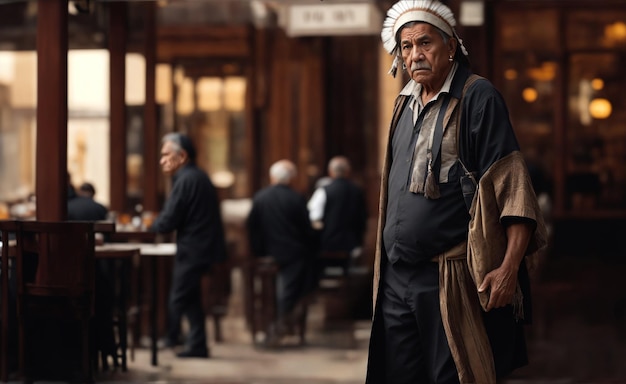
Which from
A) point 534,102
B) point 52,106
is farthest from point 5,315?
point 534,102

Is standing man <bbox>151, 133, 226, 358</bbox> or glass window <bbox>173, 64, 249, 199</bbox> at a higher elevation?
glass window <bbox>173, 64, 249, 199</bbox>

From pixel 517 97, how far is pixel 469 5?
274 inches

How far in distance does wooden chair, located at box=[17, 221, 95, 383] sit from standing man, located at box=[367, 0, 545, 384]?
3.00 meters

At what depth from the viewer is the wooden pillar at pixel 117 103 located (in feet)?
34.0

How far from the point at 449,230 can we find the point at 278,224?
7.20 metres

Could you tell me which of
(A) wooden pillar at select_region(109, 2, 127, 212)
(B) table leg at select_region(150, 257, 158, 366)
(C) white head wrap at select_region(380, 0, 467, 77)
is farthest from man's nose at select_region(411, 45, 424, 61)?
(A) wooden pillar at select_region(109, 2, 127, 212)

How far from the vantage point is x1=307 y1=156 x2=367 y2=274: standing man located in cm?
1371

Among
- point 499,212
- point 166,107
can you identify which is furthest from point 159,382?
point 166,107

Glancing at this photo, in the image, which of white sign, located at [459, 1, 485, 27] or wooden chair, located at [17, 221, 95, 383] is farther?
white sign, located at [459, 1, 485, 27]

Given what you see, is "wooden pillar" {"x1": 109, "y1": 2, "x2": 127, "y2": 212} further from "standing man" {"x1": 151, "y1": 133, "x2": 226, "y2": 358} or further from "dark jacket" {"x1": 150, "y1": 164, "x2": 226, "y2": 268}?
"dark jacket" {"x1": 150, "y1": 164, "x2": 226, "y2": 268}

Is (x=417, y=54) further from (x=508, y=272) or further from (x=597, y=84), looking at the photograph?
(x=597, y=84)

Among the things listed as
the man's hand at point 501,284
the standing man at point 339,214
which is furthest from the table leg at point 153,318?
the man's hand at point 501,284

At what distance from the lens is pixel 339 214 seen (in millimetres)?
13680

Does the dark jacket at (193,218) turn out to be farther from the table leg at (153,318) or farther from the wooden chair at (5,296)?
the wooden chair at (5,296)
